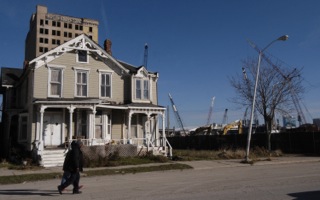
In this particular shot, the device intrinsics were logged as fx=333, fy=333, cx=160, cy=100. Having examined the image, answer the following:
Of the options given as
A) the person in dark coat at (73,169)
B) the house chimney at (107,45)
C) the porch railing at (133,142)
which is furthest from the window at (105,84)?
the person in dark coat at (73,169)

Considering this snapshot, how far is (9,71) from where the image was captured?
30094mm

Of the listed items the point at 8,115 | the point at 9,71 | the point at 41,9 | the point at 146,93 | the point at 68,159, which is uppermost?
the point at 41,9

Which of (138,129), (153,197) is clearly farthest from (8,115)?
(153,197)

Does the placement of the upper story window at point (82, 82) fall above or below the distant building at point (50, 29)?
below

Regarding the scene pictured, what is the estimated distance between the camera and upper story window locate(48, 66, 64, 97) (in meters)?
23.8

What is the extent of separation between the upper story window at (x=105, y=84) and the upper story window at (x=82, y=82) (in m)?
1.23

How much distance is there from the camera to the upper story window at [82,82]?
24812mm

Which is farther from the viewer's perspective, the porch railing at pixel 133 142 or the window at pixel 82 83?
the window at pixel 82 83

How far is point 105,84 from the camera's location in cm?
2598

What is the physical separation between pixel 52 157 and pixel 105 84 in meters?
7.39

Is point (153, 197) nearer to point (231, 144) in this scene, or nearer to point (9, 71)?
point (9, 71)

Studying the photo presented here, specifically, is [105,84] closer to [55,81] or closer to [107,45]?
[55,81]

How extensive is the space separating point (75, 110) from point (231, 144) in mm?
19844

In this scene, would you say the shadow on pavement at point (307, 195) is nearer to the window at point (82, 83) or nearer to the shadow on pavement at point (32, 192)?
the shadow on pavement at point (32, 192)
